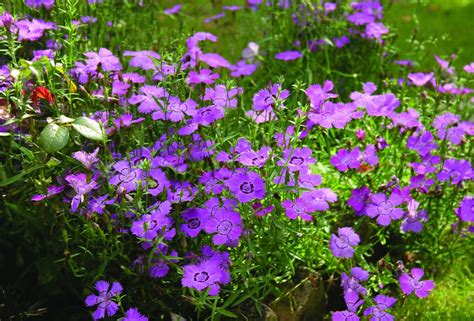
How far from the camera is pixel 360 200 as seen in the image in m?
1.95

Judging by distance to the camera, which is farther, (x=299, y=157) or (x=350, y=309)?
(x=350, y=309)

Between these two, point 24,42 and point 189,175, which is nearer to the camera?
point 189,175

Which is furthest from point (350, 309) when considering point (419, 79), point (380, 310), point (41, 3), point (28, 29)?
point (41, 3)

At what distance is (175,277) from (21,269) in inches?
18.0

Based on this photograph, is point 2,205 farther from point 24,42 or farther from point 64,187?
point 24,42

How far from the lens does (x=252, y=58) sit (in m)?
2.99

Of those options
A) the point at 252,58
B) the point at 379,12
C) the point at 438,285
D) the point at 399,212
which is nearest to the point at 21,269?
the point at 399,212

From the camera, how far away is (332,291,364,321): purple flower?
5.68ft

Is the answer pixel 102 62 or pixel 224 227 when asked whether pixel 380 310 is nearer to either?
pixel 224 227

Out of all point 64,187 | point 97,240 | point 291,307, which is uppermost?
point 64,187

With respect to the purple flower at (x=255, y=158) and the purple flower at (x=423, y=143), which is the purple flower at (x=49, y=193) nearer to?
the purple flower at (x=255, y=158)

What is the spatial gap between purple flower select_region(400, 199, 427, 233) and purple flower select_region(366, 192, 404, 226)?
0.34 ft

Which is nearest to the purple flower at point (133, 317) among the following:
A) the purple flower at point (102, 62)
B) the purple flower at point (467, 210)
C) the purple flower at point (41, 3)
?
the purple flower at point (102, 62)

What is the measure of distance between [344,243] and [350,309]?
0.60 feet
